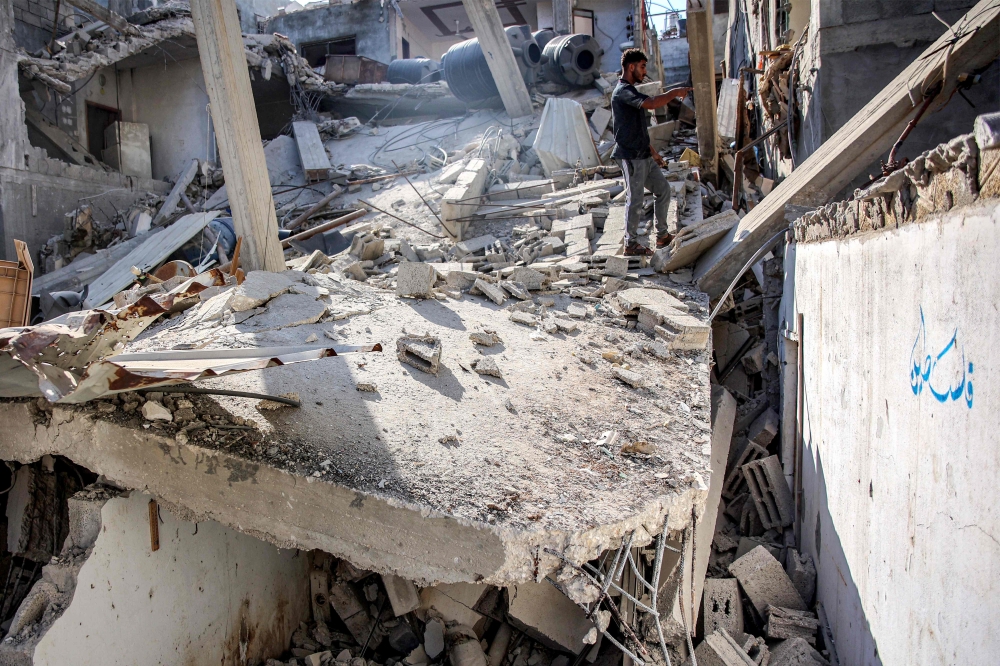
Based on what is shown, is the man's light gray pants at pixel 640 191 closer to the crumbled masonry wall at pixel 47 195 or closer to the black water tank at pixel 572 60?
the black water tank at pixel 572 60

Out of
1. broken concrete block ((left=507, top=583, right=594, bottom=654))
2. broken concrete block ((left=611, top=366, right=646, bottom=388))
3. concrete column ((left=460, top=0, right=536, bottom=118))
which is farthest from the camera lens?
concrete column ((left=460, top=0, right=536, bottom=118))

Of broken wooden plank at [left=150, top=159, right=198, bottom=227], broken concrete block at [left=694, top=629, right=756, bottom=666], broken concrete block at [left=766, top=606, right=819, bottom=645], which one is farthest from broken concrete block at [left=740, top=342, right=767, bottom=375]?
broken wooden plank at [left=150, top=159, right=198, bottom=227]

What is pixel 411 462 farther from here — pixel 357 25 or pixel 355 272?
pixel 357 25

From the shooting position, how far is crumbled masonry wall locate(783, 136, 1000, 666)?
6.00 ft

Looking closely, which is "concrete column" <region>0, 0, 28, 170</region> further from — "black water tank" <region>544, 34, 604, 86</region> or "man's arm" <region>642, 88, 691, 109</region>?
"man's arm" <region>642, 88, 691, 109</region>

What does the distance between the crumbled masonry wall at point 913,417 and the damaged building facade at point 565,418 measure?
0.06 feet

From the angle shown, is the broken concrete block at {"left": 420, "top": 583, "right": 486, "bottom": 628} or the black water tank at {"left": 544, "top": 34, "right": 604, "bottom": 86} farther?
the black water tank at {"left": 544, "top": 34, "right": 604, "bottom": 86}

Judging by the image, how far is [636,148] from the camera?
19.5 ft

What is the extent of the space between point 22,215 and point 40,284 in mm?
2108

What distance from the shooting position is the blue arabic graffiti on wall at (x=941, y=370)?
6.40 ft

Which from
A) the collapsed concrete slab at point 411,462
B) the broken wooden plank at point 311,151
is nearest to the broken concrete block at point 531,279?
the collapsed concrete slab at point 411,462

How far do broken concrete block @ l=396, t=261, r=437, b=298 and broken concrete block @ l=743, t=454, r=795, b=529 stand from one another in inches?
117

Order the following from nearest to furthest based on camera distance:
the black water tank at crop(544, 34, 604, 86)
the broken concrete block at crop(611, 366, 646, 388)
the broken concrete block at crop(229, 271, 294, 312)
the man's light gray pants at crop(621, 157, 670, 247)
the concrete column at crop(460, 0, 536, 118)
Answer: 1. the broken concrete block at crop(611, 366, 646, 388)
2. the broken concrete block at crop(229, 271, 294, 312)
3. the man's light gray pants at crop(621, 157, 670, 247)
4. the concrete column at crop(460, 0, 536, 118)
5. the black water tank at crop(544, 34, 604, 86)

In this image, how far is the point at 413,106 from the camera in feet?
50.3
